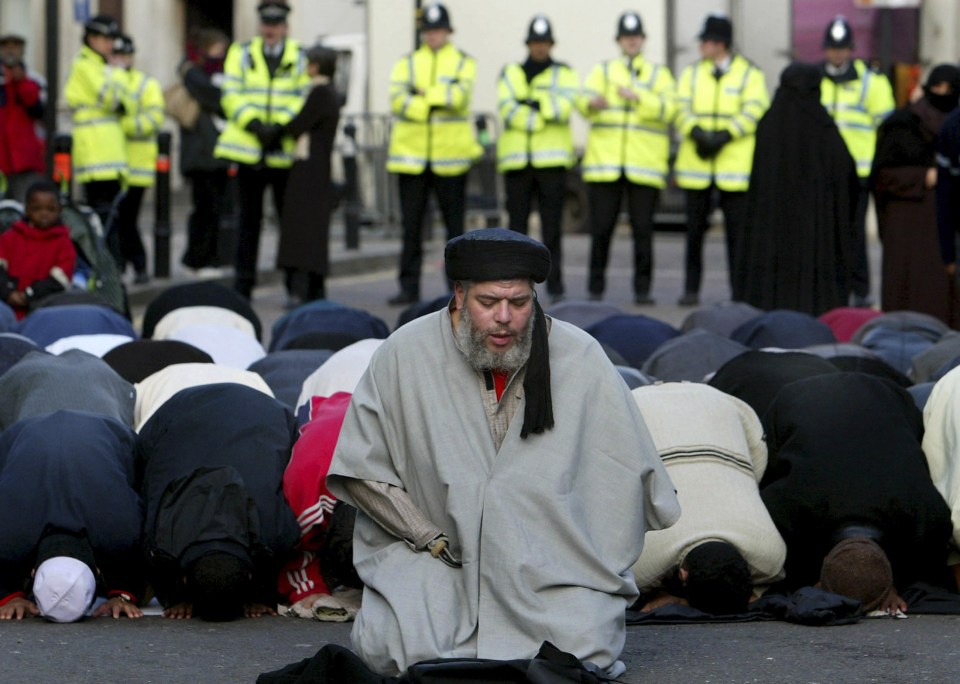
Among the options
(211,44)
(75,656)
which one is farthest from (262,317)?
(75,656)

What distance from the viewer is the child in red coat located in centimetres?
1203

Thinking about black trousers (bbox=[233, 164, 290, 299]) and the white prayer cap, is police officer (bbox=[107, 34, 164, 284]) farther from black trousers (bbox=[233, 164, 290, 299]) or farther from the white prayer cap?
the white prayer cap

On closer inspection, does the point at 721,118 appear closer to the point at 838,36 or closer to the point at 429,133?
the point at 838,36

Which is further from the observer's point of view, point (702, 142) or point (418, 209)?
point (418, 209)

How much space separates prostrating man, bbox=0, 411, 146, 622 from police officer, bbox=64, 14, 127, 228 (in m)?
8.83

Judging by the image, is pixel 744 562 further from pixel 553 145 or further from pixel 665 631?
pixel 553 145

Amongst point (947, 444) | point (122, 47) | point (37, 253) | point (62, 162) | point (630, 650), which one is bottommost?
point (630, 650)

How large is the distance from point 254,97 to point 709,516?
867 centimetres

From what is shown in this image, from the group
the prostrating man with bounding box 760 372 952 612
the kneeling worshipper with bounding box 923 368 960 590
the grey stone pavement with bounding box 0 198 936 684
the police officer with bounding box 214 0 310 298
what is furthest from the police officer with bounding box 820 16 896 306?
the grey stone pavement with bounding box 0 198 936 684

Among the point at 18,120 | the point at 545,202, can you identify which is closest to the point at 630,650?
the point at 545,202

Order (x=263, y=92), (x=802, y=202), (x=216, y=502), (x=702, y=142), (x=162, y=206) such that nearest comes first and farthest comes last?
(x=216, y=502) < (x=802, y=202) < (x=263, y=92) < (x=702, y=142) < (x=162, y=206)

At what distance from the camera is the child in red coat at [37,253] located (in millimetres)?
12031

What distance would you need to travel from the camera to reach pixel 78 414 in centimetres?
724

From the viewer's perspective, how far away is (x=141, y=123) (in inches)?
635
